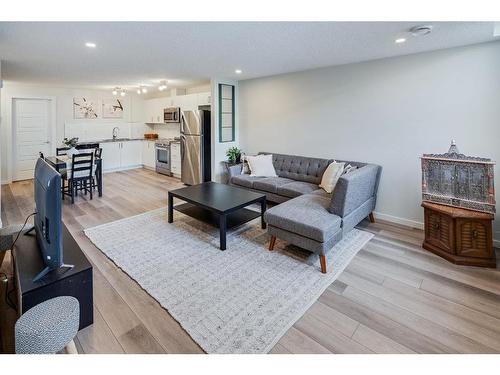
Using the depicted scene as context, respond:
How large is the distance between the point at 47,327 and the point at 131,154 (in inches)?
291

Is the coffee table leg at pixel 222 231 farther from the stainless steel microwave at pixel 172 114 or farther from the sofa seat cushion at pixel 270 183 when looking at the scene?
the stainless steel microwave at pixel 172 114

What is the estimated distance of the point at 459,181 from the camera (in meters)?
2.92

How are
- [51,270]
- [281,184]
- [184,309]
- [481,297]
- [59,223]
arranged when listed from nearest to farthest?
[59,223] → [51,270] → [184,309] → [481,297] → [281,184]

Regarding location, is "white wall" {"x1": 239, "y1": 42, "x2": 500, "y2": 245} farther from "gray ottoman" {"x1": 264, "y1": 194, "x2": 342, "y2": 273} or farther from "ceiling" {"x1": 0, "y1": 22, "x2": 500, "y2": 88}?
"gray ottoman" {"x1": 264, "y1": 194, "x2": 342, "y2": 273}

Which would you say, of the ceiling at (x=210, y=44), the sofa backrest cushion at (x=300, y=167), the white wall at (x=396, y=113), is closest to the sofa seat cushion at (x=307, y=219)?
the sofa backrest cushion at (x=300, y=167)

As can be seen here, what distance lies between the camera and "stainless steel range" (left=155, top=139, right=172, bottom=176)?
723cm

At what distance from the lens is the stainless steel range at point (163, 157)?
7227 mm

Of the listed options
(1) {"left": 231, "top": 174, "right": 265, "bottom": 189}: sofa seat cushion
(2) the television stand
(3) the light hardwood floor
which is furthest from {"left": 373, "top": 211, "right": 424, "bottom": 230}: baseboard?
(2) the television stand

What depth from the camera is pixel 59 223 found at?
1.71 metres

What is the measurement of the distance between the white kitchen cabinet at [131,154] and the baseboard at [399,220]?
6768 mm
